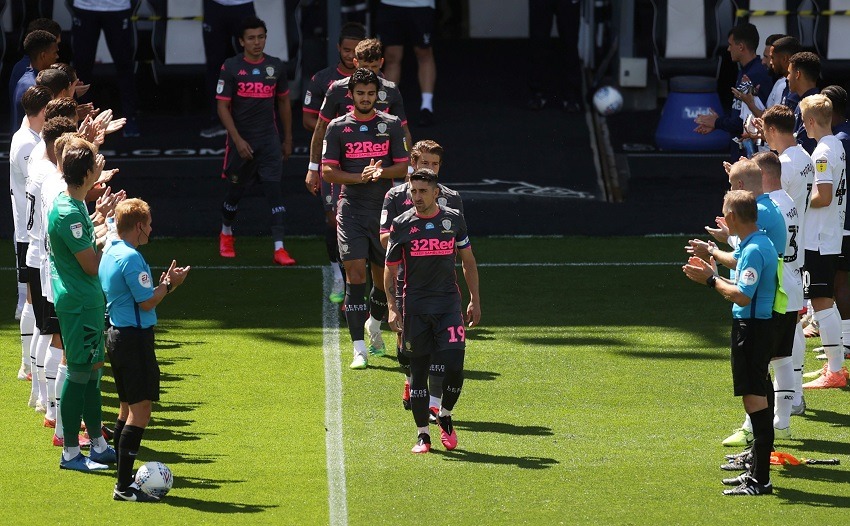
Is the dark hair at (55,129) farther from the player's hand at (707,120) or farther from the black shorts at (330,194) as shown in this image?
the player's hand at (707,120)

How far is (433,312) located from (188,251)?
620 cm

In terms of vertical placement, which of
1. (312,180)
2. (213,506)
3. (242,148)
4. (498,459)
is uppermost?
(312,180)

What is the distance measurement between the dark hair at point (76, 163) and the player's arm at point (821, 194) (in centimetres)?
467

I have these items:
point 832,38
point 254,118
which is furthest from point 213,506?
point 832,38

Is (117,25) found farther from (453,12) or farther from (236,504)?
(236,504)

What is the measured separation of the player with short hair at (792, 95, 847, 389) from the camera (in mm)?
9172

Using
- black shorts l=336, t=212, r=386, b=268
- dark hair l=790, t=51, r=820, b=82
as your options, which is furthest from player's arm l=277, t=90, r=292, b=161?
dark hair l=790, t=51, r=820, b=82

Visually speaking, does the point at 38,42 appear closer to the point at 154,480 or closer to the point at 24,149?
the point at 24,149

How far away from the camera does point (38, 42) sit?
10617mm

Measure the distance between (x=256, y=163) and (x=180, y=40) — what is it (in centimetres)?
593

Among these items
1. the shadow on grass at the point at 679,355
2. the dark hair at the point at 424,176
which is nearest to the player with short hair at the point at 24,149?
the dark hair at the point at 424,176

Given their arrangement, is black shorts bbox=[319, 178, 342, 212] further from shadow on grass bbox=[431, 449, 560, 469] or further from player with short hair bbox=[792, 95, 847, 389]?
player with short hair bbox=[792, 95, 847, 389]

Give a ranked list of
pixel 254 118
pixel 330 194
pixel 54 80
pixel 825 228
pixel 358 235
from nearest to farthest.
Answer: pixel 54 80
pixel 825 228
pixel 358 235
pixel 330 194
pixel 254 118

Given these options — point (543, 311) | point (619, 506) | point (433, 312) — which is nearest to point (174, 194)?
point (543, 311)
